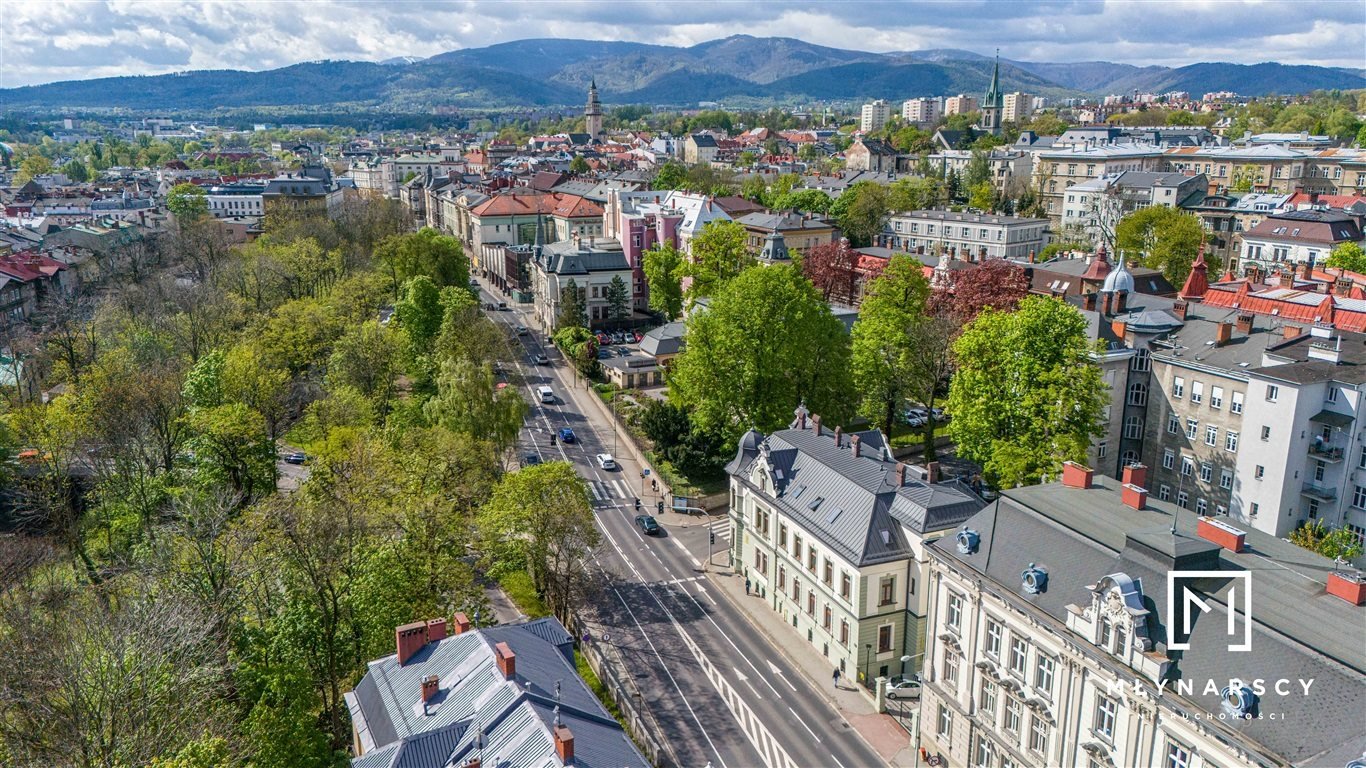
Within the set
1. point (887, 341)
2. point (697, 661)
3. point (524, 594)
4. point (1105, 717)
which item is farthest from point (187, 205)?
point (1105, 717)

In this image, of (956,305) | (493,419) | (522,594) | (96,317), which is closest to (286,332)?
(96,317)

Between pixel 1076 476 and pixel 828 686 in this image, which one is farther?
pixel 828 686

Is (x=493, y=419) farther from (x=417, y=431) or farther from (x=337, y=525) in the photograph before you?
(x=337, y=525)

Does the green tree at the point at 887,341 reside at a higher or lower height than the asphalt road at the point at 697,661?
higher

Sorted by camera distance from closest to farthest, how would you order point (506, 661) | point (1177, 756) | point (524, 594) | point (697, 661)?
point (1177, 756) → point (506, 661) → point (697, 661) → point (524, 594)

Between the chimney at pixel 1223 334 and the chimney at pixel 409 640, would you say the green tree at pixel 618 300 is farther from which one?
the chimney at pixel 409 640

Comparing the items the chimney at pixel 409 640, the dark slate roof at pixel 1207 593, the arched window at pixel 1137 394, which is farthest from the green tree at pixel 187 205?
the dark slate roof at pixel 1207 593

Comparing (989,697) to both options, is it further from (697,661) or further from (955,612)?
(697,661)
